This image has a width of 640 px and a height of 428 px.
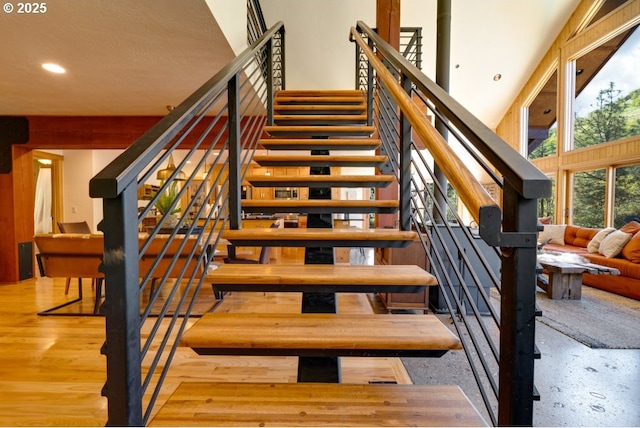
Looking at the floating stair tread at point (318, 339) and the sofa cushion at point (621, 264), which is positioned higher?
the floating stair tread at point (318, 339)

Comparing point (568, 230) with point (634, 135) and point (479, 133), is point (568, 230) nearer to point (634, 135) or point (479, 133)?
point (634, 135)

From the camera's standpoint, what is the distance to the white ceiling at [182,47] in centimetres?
193

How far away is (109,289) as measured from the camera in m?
0.70

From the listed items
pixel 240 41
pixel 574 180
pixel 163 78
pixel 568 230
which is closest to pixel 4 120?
pixel 163 78

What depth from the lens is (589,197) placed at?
6508 millimetres

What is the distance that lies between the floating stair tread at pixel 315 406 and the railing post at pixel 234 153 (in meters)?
0.85

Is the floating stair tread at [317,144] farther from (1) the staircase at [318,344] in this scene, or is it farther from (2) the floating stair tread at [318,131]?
(1) the staircase at [318,344]

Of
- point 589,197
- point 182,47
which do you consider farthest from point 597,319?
point 182,47

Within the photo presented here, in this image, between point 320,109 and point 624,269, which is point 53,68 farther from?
point 624,269

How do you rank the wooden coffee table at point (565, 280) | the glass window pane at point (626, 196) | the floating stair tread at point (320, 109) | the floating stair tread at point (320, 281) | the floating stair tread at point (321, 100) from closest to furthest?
the floating stair tread at point (320, 281), the floating stair tread at point (320, 109), the floating stair tread at point (321, 100), the wooden coffee table at point (565, 280), the glass window pane at point (626, 196)

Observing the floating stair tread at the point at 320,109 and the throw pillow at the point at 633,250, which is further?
the throw pillow at the point at 633,250

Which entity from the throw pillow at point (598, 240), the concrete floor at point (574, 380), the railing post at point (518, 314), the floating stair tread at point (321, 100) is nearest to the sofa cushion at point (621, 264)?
the throw pillow at point (598, 240)

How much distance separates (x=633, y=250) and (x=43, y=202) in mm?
10762

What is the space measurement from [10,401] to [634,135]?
900cm
